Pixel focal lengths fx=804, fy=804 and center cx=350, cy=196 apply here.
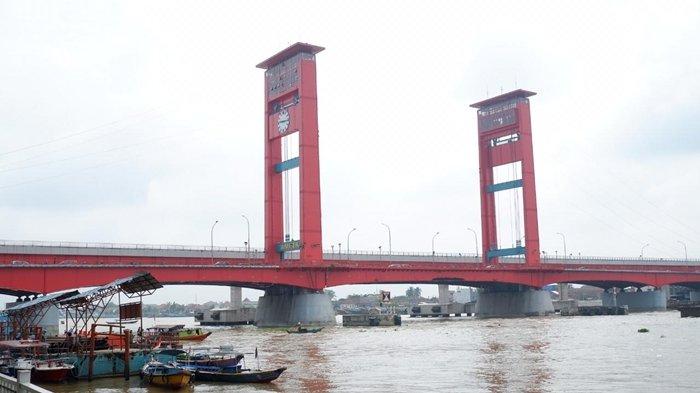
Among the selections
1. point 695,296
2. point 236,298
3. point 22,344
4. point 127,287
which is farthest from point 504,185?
point 22,344

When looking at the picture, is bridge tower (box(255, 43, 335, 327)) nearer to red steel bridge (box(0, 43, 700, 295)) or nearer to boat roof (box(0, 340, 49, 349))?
red steel bridge (box(0, 43, 700, 295))

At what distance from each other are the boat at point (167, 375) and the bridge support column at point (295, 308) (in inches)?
2196

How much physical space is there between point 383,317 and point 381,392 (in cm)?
7336

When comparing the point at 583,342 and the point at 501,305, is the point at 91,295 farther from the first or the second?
the point at 501,305

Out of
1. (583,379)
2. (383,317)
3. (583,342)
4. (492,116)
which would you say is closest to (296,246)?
(383,317)

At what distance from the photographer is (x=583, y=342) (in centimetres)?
6141

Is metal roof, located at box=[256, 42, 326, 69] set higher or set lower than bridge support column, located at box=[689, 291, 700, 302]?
higher

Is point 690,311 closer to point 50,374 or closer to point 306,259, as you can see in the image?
point 306,259

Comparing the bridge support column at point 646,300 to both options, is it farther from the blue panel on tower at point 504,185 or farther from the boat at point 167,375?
the boat at point 167,375

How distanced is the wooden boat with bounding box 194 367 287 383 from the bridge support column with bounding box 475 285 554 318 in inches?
3597

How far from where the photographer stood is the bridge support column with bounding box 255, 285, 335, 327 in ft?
308

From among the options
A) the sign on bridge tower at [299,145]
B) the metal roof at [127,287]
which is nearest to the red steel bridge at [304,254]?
the sign on bridge tower at [299,145]

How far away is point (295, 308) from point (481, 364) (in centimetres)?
5138

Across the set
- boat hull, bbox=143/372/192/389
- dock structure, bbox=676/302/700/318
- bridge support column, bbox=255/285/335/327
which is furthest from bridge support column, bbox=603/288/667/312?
boat hull, bbox=143/372/192/389
